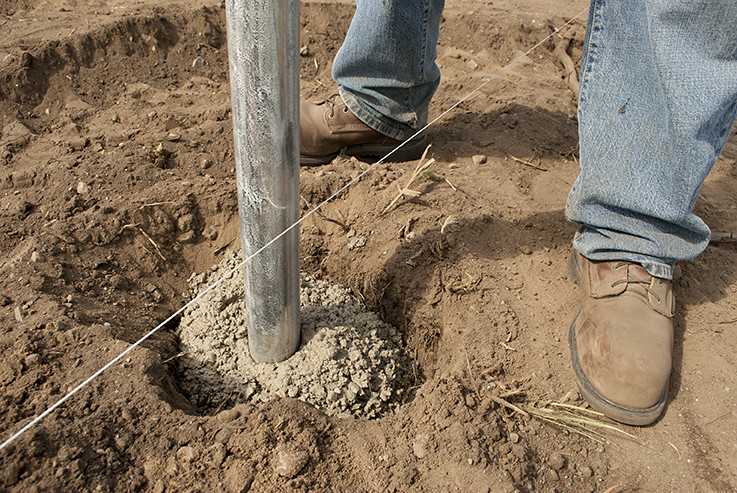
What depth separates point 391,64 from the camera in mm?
2498

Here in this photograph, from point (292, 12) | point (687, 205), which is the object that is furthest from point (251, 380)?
point (687, 205)

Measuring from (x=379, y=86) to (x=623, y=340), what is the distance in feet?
5.15

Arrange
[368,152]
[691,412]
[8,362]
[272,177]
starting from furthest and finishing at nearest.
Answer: [368,152]
[691,412]
[8,362]
[272,177]

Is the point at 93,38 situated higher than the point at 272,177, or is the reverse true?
the point at 272,177

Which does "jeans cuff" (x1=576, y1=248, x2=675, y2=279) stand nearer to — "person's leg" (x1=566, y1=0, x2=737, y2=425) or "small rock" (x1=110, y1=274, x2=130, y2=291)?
"person's leg" (x1=566, y1=0, x2=737, y2=425)

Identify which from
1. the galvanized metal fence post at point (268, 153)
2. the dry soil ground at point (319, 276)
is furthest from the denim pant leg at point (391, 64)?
the galvanized metal fence post at point (268, 153)

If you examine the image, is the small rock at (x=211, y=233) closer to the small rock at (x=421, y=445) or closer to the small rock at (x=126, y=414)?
the small rock at (x=126, y=414)

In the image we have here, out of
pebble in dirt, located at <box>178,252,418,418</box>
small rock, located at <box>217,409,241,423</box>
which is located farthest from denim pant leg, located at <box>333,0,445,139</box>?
small rock, located at <box>217,409,241,423</box>

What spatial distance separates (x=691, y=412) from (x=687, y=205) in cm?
65

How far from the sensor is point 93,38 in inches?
140

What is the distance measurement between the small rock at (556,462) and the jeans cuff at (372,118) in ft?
5.71

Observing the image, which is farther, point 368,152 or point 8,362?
point 368,152

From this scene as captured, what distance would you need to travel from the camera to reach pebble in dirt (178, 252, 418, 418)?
5.69 feet

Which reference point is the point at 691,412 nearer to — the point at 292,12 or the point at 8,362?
the point at 292,12
